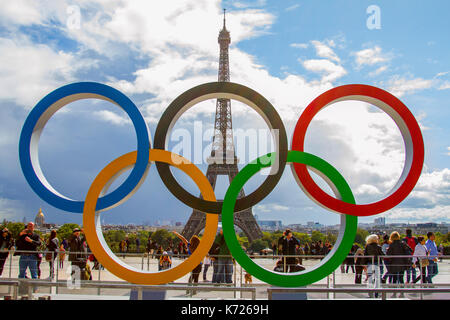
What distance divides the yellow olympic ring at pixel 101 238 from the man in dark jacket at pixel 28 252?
2.84 metres

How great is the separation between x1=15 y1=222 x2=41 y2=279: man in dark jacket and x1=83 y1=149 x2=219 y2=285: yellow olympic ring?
9.31 ft

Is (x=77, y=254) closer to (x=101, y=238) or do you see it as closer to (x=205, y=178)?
(x=101, y=238)

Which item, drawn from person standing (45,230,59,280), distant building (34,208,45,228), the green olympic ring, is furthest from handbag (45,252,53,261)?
distant building (34,208,45,228)

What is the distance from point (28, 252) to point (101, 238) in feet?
9.58

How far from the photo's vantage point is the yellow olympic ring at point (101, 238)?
30.9ft

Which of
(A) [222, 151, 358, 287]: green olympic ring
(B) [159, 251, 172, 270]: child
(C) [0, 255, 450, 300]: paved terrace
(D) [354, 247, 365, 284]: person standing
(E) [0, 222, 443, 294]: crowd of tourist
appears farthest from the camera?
(B) [159, 251, 172, 270]: child

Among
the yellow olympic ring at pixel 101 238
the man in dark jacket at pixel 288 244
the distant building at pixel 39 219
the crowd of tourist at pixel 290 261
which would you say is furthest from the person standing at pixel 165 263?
the distant building at pixel 39 219

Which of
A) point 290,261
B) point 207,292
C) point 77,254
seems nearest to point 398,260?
point 290,261

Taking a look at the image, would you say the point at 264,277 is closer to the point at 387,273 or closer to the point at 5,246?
the point at 387,273

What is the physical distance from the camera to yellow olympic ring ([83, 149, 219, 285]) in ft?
30.9

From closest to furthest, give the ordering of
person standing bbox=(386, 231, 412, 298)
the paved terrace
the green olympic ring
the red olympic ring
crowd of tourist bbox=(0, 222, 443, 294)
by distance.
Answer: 1. the green olympic ring
2. the red olympic ring
3. the paved terrace
4. crowd of tourist bbox=(0, 222, 443, 294)
5. person standing bbox=(386, 231, 412, 298)

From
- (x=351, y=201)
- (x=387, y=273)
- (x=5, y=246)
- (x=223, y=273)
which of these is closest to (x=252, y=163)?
(x=351, y=201)

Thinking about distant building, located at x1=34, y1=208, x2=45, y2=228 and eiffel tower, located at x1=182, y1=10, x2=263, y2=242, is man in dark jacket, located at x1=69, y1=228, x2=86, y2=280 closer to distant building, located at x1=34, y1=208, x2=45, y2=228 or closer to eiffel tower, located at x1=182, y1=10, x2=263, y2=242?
eiffel tower, located at x1=182, y1=10, x2=263, y2=242

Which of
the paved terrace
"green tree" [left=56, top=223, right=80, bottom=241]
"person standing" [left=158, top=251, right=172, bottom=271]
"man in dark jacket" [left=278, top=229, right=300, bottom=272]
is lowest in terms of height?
"green tree" [left=56, top=223, right=80, bottom=241]
